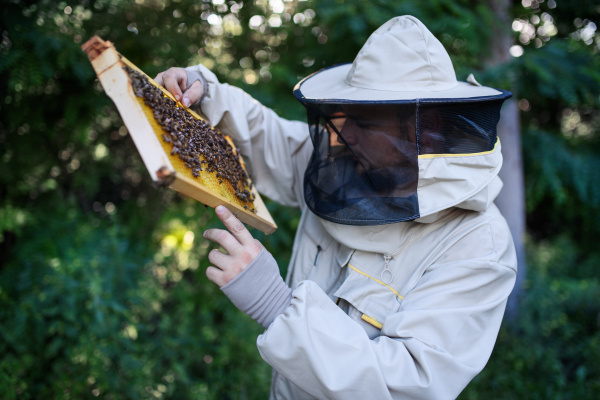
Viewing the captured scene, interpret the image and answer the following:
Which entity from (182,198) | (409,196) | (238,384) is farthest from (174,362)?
(409,196)

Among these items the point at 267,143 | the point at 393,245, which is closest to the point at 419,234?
the point at 393,245

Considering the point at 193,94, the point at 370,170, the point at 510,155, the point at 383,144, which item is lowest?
the point at 510,155

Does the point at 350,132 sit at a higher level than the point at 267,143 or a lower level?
higher

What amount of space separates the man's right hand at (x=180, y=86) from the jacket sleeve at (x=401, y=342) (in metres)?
0.98

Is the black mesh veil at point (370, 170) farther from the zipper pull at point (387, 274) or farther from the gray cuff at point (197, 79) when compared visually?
the gray cuff at point (197, 79)

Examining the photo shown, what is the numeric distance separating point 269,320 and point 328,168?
76 cm

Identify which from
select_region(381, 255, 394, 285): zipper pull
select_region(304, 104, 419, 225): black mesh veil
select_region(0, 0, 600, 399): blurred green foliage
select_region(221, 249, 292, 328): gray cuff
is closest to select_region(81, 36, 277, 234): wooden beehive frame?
select_region(221, 249, 292, 328): gray cuff

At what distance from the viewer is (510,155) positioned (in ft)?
12.4

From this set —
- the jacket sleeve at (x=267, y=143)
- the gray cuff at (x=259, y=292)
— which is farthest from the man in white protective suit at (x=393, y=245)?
the jacket sleeve at (x=267, y=143)

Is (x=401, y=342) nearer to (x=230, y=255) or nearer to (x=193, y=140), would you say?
(x=230, y=255)

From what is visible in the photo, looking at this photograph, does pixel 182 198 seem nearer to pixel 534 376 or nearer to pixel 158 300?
pixel 158 300

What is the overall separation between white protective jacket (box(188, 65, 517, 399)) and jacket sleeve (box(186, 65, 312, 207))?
130mm

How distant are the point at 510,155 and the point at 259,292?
3.62m

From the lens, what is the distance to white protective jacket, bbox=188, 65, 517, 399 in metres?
1.19
